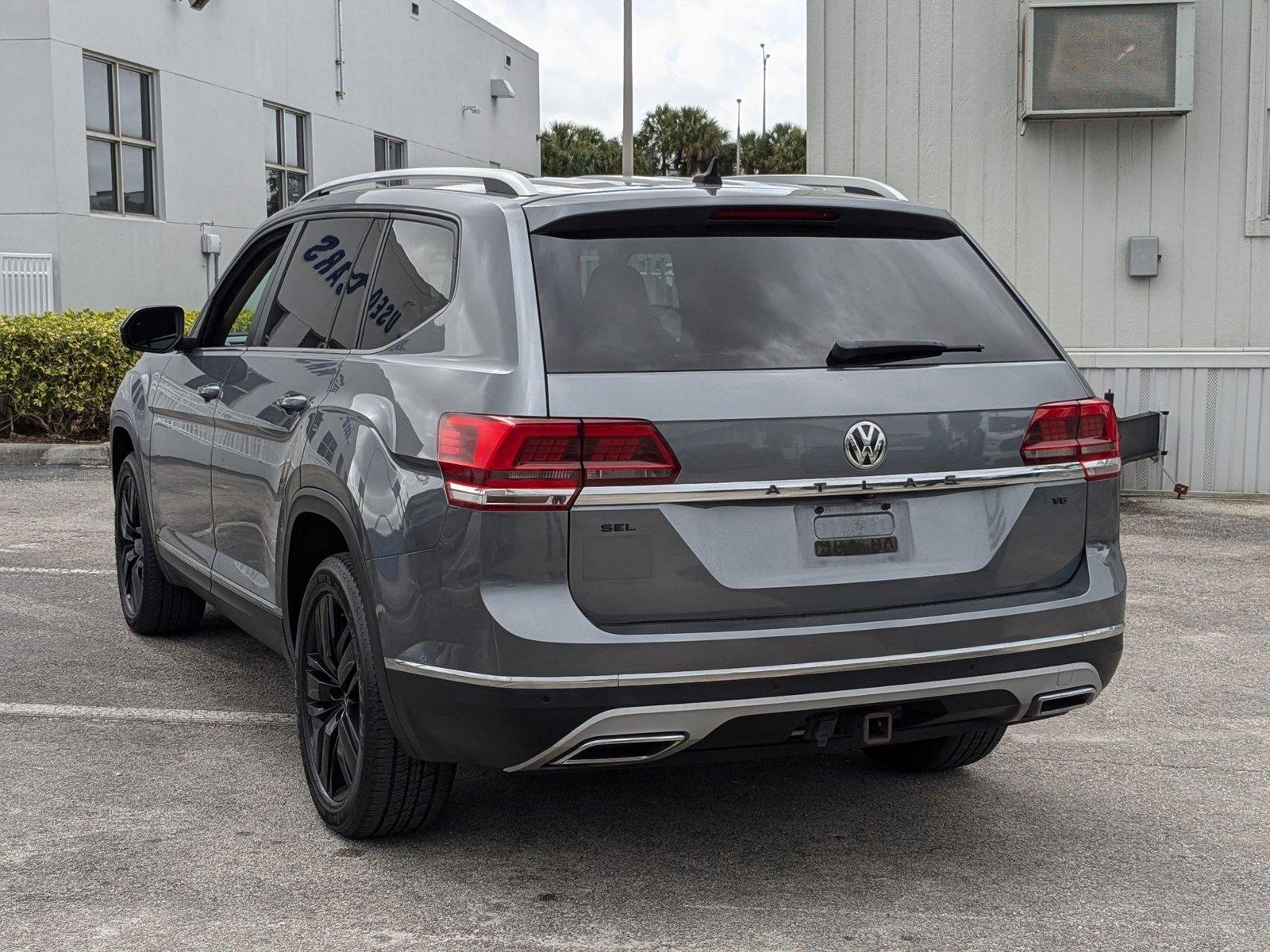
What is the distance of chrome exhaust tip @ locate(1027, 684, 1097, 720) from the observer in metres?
3.77

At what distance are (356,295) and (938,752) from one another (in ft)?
7.37

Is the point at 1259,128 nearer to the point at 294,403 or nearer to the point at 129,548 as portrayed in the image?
the point at 129,548

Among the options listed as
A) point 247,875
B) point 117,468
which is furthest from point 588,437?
point 117,468

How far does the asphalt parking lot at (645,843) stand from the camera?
3570 millimetres

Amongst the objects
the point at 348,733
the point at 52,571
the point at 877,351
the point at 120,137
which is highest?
the point at 120,137

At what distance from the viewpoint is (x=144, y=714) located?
541cm

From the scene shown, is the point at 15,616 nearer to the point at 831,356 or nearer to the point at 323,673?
the point at 323,673

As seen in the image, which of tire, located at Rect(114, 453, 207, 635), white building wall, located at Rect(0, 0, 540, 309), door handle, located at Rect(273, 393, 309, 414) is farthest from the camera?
white building wall, located at Rect(0, 0, 540, 309)

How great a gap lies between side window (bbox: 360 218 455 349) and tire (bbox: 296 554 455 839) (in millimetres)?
648

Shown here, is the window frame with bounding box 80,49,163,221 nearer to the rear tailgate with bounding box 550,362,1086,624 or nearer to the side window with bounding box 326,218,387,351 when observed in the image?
the side window with bounding box 326,218,387,351

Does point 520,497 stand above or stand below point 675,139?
below

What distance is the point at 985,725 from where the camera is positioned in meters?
3.82

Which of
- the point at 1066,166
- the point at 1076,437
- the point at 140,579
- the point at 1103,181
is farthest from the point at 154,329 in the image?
the point at 1103,181

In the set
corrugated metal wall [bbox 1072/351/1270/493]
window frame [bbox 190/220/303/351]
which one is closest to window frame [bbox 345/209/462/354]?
window frame [bbox 190/220/303/351]
